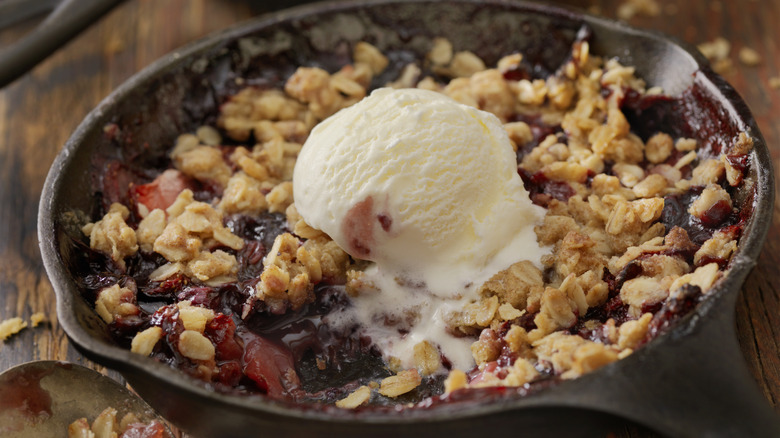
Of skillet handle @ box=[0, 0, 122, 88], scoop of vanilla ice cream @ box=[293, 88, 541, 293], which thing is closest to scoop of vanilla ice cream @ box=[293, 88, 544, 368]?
scoop of vanilla ice cream @ box=[293, 88, 541, 293]

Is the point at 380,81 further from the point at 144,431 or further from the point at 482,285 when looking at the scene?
the point at 144,431

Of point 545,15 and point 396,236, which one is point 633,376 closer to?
point 396,236

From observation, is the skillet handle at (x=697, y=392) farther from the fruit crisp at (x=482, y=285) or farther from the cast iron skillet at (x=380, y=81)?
the fruit crisp at (x=482, y=285)

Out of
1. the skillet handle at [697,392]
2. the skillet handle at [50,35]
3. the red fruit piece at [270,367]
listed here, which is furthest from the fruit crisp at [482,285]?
the skillet handle at [50,35]

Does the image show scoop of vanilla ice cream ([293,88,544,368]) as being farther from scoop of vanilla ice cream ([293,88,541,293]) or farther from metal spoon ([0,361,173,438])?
metal spoon ([0,361,173,438])

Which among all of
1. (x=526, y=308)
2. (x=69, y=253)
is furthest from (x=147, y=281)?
(x=526, y=308)
